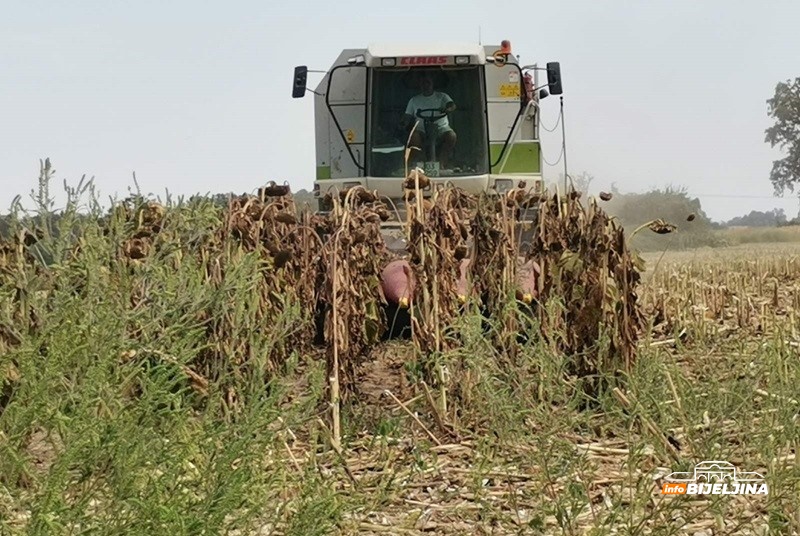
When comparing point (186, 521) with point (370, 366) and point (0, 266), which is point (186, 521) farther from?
point (370, 366)

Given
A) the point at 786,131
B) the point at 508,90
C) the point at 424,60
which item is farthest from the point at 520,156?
the point at 786,131

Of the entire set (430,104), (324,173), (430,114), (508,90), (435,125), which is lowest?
(324,173)

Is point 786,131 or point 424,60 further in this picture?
point 786,131

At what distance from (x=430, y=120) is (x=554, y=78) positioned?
1421 mm

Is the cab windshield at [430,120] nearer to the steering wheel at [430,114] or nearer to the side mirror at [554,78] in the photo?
the steering wheel at [430,114]

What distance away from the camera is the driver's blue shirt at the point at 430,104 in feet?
35.1

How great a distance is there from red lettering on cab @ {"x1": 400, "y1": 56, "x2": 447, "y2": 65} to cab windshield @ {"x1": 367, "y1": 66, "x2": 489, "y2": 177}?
0.14 m

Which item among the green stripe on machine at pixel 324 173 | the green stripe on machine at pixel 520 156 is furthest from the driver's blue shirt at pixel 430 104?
the green stripe on machine at pixel 324 173

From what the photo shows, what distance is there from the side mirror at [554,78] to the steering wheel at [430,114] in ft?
3.95

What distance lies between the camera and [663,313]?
890 cm

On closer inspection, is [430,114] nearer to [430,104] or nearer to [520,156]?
[430,104]

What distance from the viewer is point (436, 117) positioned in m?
10.7

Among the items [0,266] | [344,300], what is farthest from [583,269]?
[0,266]

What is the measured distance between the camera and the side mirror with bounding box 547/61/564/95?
11.0m
